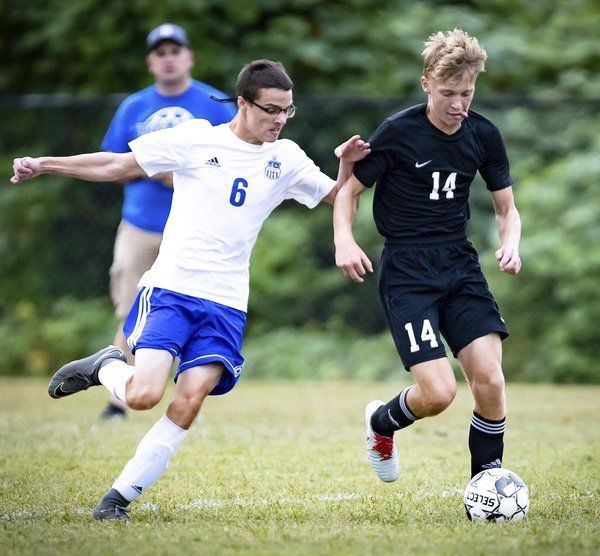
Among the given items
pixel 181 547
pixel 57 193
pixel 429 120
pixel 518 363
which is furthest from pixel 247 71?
pixel 57 193

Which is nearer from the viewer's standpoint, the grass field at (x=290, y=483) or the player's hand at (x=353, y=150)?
the grass field at (x=290, y=483)

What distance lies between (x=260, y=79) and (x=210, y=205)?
0.61 meters

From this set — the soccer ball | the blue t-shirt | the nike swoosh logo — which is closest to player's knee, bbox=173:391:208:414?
the nike swoosh logo

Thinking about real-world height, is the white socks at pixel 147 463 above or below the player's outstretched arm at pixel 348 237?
below

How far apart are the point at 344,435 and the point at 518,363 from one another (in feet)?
12.3

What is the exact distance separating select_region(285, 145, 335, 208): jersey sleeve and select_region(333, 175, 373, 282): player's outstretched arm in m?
0.12

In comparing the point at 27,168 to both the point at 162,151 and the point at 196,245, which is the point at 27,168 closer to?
the point at 162,151

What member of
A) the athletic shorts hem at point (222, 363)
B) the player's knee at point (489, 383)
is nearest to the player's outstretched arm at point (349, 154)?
the athletic shorts hem at point (222, 363)

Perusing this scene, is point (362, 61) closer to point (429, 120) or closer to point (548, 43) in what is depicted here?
point (548, 43)

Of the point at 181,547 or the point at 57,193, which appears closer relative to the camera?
the point at 181,547

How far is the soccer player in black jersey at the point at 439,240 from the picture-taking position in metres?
4.91

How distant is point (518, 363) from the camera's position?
10.8m

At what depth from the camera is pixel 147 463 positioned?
465cm

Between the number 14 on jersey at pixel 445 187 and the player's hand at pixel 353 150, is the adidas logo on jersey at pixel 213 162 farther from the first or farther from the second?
the number 14 on jersey at pixel 445 187
